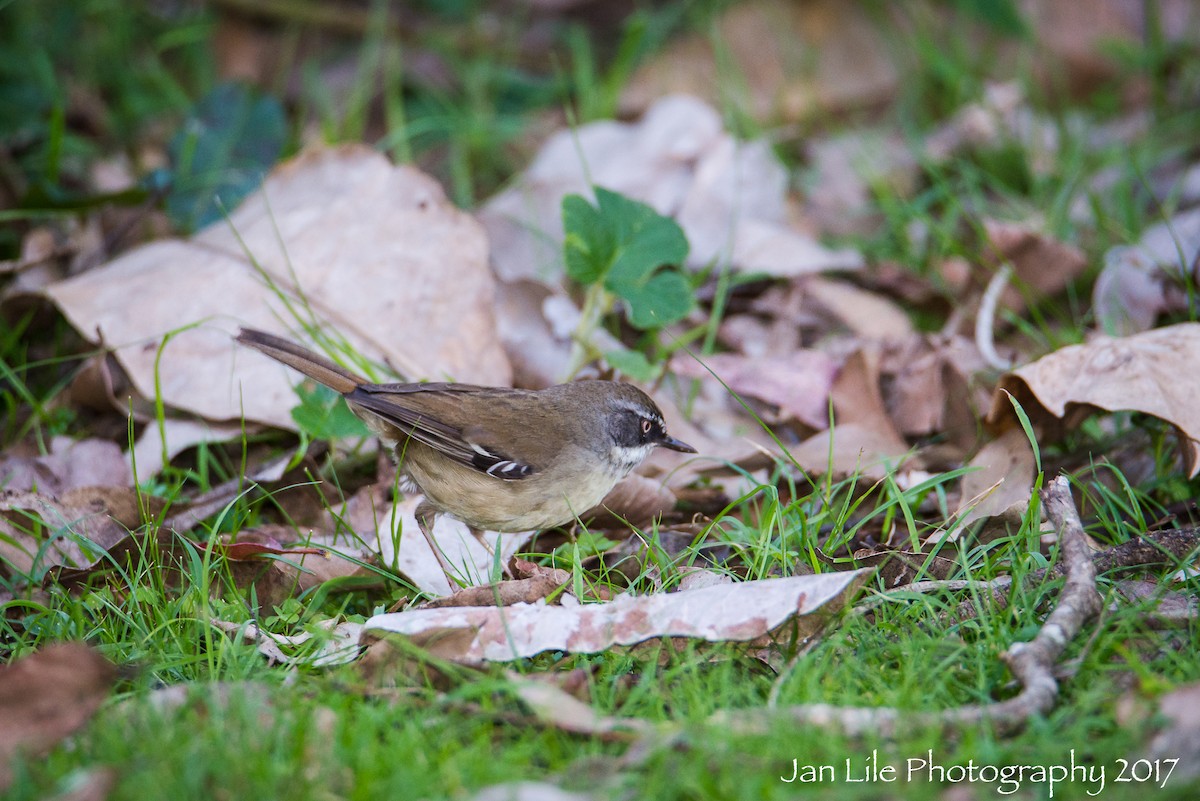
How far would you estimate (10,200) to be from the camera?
259 inches

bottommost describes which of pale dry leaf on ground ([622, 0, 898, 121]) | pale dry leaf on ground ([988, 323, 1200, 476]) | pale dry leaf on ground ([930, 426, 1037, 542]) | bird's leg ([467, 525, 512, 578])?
bird's leg ([467, 525, 512, 578])

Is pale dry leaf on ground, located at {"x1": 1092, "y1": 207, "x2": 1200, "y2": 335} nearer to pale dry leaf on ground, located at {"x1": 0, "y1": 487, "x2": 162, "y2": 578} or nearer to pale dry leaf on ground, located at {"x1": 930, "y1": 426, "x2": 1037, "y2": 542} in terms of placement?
pale dry leaf on ground, located at {"x1": 930, "y1": 426, "x2": 1037, "y2": 542}

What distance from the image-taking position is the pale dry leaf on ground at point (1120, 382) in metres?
4.37

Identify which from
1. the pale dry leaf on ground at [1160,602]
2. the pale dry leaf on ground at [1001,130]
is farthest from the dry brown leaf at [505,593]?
the pale dry leaf on ground at [1001,130]

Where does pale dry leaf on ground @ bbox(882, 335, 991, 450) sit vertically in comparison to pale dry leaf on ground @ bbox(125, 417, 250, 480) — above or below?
below

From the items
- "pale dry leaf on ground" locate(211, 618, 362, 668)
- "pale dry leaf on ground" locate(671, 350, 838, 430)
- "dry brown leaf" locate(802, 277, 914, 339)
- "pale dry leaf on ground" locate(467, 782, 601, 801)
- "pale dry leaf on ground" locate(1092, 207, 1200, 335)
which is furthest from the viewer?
"dry brown leaf" locate(802, 277, 914, 339)

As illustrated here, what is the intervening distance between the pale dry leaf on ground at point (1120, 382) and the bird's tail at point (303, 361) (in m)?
2.77

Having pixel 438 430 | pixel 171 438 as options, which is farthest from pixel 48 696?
pixel 171 438

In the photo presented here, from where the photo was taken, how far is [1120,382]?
4496 mm

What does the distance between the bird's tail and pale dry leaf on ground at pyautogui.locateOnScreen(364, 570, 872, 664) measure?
1.47 metres

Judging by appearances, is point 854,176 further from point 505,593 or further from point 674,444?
point 505,593

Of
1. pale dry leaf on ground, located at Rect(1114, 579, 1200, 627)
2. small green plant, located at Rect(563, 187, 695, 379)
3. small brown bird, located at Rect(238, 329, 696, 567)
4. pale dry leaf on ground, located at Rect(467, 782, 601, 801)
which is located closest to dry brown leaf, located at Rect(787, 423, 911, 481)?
small brown bird, located at Rect(238, 329, 696, 567)

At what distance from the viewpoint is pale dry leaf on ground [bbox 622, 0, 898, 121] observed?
28.1 ft

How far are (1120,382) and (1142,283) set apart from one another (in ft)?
5.56
